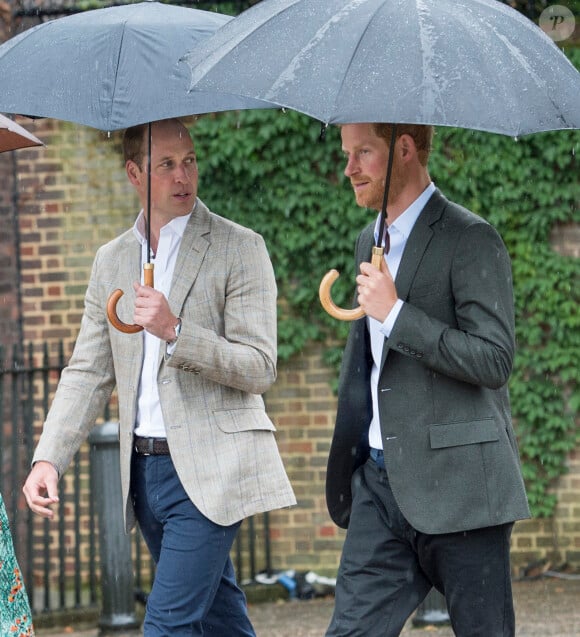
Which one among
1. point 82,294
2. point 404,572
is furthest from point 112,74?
point 82,294

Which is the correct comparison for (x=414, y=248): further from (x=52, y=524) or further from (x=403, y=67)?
(x=52, y=524)

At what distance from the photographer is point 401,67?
121 inches

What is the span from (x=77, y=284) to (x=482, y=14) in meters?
5.01

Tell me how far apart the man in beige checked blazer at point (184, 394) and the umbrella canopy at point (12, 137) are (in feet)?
1.10

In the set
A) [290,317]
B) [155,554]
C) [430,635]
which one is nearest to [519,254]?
[290,317]

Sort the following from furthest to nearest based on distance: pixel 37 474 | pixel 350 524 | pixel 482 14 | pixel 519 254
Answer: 1. pixel 519 254
2. pixel 37 474
3. pixel 350 524
4. pixel 482 14

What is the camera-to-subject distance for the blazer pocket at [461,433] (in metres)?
3.37

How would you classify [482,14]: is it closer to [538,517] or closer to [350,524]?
[350,524]

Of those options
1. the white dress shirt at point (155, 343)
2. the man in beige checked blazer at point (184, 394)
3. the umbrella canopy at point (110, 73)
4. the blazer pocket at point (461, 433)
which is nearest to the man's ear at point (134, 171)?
the man in beige checked blazer at point (184, 394)

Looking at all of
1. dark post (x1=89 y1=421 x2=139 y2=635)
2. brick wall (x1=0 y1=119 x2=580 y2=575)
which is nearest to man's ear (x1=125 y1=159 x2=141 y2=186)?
dark post (x1=89 y1=421 x2=139 y2=635)

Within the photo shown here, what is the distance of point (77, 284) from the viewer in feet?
25.9

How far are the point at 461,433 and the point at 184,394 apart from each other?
3.05 ft

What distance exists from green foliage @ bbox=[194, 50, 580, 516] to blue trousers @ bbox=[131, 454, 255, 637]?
12.8 feet

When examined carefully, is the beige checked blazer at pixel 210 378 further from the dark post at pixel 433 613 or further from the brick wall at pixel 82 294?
the brick wall at pixel 82 294
